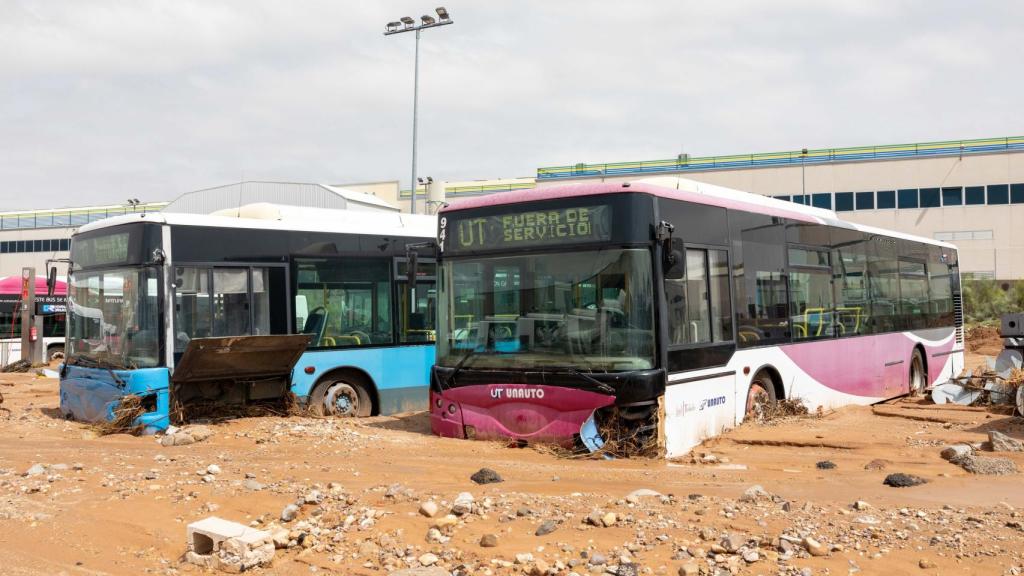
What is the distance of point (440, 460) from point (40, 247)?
209ft

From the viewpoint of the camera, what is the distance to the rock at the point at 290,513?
675 centimetres

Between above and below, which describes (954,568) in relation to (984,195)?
below

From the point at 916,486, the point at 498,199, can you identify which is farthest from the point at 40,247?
the point at 916,486

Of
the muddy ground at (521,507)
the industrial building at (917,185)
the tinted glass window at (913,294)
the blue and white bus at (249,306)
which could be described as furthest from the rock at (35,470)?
the industrial building at (917,185)

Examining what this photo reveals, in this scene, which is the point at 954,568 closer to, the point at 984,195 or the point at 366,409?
the point at 366,409

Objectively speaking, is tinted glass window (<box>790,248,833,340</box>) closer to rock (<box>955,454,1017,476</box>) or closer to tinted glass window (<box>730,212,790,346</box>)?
tinted glass window (<box>730,212,790,346</box>)

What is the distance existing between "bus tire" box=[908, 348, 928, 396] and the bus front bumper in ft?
30.8

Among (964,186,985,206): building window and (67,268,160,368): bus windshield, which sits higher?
(964,186,985,206): building window

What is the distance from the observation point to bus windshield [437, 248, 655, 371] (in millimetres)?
9227

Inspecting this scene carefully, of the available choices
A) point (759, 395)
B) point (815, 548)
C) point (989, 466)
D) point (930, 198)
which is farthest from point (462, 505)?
point (930, 198)

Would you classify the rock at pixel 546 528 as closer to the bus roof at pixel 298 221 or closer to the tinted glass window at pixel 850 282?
the bus roof at pixel 298 221

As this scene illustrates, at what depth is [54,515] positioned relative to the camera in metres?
7.09

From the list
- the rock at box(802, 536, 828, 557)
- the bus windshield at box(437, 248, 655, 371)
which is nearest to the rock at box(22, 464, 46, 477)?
the bus windshield at box(437, 248, 655, 371)

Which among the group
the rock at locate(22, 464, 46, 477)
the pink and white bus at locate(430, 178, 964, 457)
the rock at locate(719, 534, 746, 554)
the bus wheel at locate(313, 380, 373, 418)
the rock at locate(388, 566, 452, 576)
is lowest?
the rock at locate(388, 566, 452, 576)
